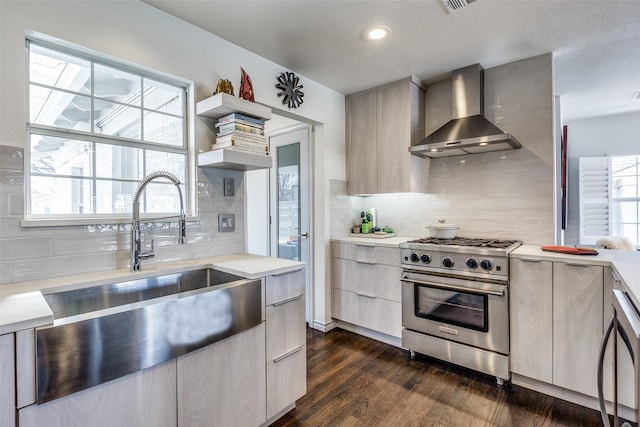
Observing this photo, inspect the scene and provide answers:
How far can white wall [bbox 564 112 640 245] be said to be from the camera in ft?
13.3

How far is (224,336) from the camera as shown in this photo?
1475 mm

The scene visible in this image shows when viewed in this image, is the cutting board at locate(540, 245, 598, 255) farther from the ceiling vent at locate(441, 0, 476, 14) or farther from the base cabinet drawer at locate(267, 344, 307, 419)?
the base cabinet drawer at locate(267, 344, 307, 419)

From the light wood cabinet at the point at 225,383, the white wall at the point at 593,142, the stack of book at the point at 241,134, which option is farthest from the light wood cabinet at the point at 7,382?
the white wall at the point at 593,142

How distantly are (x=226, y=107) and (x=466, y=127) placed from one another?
1.95 m

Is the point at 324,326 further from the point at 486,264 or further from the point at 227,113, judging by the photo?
the point at 227,113

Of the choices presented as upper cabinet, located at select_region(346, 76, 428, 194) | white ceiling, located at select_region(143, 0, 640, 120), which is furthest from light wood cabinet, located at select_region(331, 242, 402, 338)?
white ceiling, located at select_region(143, 0, 640, 120)

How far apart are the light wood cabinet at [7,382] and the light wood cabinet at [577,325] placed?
2.65 m

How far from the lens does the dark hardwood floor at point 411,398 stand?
183 centimetres

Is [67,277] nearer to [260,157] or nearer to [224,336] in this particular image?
[224,336]

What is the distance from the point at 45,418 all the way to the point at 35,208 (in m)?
1.03

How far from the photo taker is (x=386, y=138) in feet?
10.1

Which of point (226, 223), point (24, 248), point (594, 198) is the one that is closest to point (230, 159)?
point (226, 223)

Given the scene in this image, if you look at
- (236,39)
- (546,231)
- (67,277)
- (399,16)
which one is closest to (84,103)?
(67,277)

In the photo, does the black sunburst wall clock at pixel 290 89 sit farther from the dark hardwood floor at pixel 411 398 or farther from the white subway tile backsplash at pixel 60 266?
the dark hardwood floor at pixel 411 398
